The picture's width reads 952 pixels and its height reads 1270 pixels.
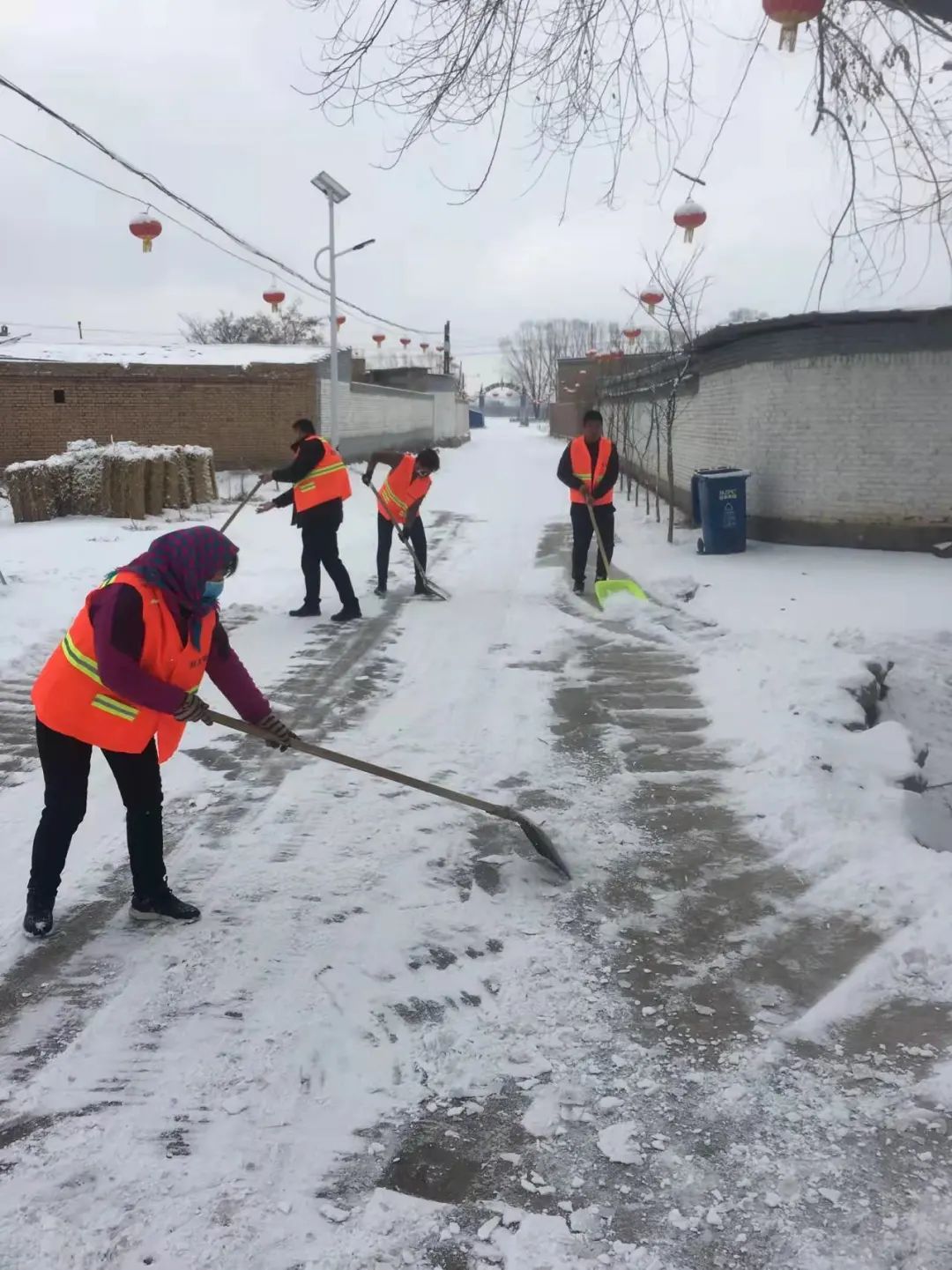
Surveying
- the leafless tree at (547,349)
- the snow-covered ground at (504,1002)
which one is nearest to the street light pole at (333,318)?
the snow-covered ground at (504,1002)

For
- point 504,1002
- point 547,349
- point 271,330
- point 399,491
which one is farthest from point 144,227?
point 547,349

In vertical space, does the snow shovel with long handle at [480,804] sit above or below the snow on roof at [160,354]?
below

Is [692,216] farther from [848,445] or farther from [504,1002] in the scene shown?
[504,1002]

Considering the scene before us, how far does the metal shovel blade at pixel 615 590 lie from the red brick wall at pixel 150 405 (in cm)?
1307

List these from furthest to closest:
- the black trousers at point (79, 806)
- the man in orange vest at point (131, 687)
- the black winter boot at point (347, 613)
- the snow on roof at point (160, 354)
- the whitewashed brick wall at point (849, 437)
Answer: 1. the snow on roof at point (160, 354)
2. the whitewashed brick wall at point (849, 437)
3. the black winter boot at point (347, 613)
4. the black trousers at point (79, 806)
5. the man in orange vest at point (131, 687)

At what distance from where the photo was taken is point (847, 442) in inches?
378

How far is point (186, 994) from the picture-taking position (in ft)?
8.99

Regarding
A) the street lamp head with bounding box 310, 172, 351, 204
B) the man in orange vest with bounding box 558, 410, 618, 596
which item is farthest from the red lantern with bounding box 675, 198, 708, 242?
the street lamp head with bounding box 310, 172, 351, 204

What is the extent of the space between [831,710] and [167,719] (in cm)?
351

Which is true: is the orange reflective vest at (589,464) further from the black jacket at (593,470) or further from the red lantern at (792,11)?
the red lantern at (792,11)

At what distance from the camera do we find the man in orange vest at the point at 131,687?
2.68m

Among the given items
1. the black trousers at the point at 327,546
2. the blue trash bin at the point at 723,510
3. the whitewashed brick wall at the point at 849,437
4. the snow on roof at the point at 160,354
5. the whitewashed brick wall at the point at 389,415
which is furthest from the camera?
the whitewashed brick wall at the point at 389,415

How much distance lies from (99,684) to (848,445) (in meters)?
8.86

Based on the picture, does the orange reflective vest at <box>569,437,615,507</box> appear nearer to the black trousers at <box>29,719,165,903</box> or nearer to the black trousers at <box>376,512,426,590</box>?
the black trousers at <box>376,512,426,590</box>
